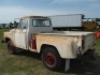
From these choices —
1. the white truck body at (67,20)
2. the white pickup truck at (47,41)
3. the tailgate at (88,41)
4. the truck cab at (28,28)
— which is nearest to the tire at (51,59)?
the white pickup truck at (47,41)

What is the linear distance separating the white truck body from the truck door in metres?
25.6

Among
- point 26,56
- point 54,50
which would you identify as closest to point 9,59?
point 26,56

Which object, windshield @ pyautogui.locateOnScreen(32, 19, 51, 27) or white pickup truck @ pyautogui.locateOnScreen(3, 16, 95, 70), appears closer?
white pickup truck @ pyautogui.locateOnScreen(3, 16, 95, 70)

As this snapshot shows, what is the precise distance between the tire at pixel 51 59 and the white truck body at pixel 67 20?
2757 cm

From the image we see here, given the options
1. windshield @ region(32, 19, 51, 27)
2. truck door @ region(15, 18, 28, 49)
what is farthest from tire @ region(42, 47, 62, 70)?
windshield @ region(32, 19, 51, 27)

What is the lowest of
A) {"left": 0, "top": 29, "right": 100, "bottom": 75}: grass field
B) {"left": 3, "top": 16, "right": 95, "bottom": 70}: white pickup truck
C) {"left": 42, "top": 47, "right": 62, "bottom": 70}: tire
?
{"left": 0, "top": 29, "right": 100, "bottom": 75}: grass field

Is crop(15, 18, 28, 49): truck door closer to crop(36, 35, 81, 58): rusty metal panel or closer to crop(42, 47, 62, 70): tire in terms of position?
crop(42, 47, 62, 70): tire

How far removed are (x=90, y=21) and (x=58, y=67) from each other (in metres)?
30.7

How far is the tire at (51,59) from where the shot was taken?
28.4 feet

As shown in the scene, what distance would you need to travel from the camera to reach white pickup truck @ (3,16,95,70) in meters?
8.07

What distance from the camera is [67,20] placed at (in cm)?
3772

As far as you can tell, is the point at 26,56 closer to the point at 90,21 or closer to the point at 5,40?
the point at 5,40

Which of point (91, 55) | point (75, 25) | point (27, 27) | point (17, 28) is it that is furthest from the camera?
point (75, 25)

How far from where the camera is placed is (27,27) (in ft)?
34.9
